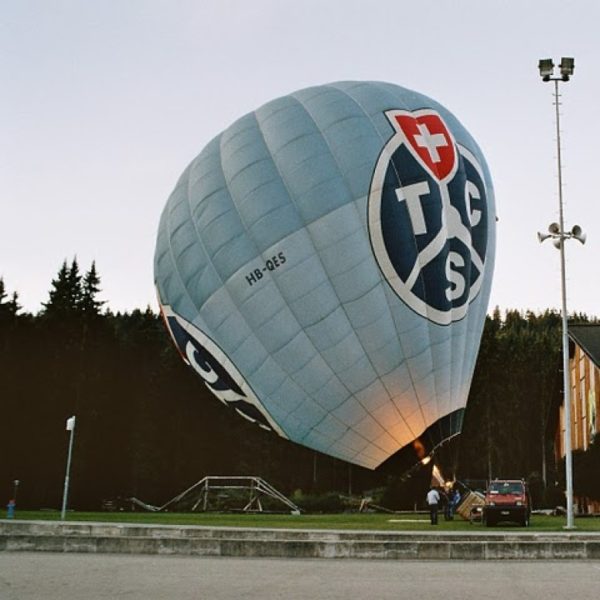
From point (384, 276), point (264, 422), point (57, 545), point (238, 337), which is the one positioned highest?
point (384, 276)

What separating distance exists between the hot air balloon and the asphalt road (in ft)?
51.8

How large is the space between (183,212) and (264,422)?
904 centimetres

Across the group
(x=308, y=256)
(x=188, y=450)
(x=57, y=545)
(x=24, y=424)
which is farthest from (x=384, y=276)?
(x=188, y=450)

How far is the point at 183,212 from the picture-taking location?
33219 mm

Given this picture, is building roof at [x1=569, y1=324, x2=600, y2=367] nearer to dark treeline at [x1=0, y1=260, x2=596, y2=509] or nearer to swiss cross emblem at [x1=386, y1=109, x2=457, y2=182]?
dark treeline at [x1=0, y1=260, x2=596, y2=509]

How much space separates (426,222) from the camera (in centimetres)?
2966

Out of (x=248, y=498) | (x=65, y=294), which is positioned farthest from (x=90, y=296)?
(x=248, y=498)

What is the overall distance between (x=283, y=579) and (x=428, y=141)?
23260 millimetres

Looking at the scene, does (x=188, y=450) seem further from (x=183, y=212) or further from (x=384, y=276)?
(x=384, y=276)

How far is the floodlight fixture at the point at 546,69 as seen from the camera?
2855 cm

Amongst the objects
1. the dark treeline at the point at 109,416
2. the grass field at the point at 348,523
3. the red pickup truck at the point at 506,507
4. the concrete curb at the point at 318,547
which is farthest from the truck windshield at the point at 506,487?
the dark treeline at the point at 109,416

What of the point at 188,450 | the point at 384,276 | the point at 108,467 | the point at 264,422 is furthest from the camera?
the point at 188,450

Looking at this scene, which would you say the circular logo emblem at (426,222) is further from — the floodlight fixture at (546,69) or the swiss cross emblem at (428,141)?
the floodlight fixture at (546,69)

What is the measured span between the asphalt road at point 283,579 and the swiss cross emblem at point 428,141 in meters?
19.1
